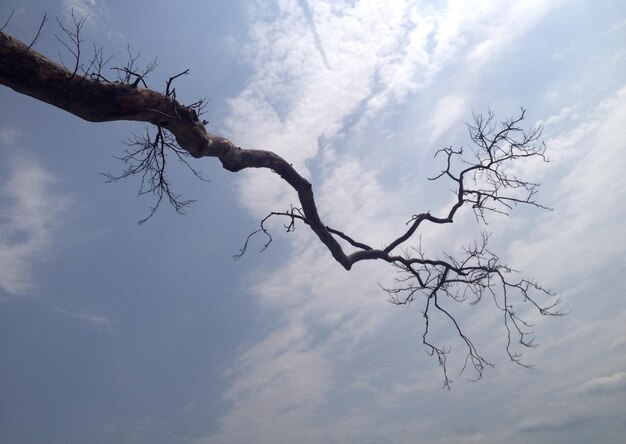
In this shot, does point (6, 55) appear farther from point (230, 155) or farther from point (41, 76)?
point (230, 155)

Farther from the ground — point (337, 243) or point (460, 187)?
point (460, 187)

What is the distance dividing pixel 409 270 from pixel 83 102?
23.7 feet

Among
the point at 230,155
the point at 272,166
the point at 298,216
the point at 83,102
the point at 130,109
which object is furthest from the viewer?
the point at 298,216

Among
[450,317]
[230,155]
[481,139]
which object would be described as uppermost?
[481,139]

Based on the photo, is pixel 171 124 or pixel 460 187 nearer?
pixel 171 124

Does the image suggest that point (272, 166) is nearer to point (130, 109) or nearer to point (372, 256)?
point (130, 109)

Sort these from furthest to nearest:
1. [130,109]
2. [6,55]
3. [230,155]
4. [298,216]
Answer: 1. [298,216]
2. [230,155]
3. [130,109]
4. [6,55]

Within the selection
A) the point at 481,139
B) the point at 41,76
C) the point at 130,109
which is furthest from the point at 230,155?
the point at 481,139

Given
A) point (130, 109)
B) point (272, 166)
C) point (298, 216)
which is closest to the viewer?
point (130, 109)

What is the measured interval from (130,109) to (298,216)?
12.3 feet

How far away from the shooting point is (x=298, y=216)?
314 inches

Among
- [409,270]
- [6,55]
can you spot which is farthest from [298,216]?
[6,55]

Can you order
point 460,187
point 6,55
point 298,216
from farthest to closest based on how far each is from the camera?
1. point 460,187
2. point 298,216
3. point 6,55

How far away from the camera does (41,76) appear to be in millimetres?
4375
